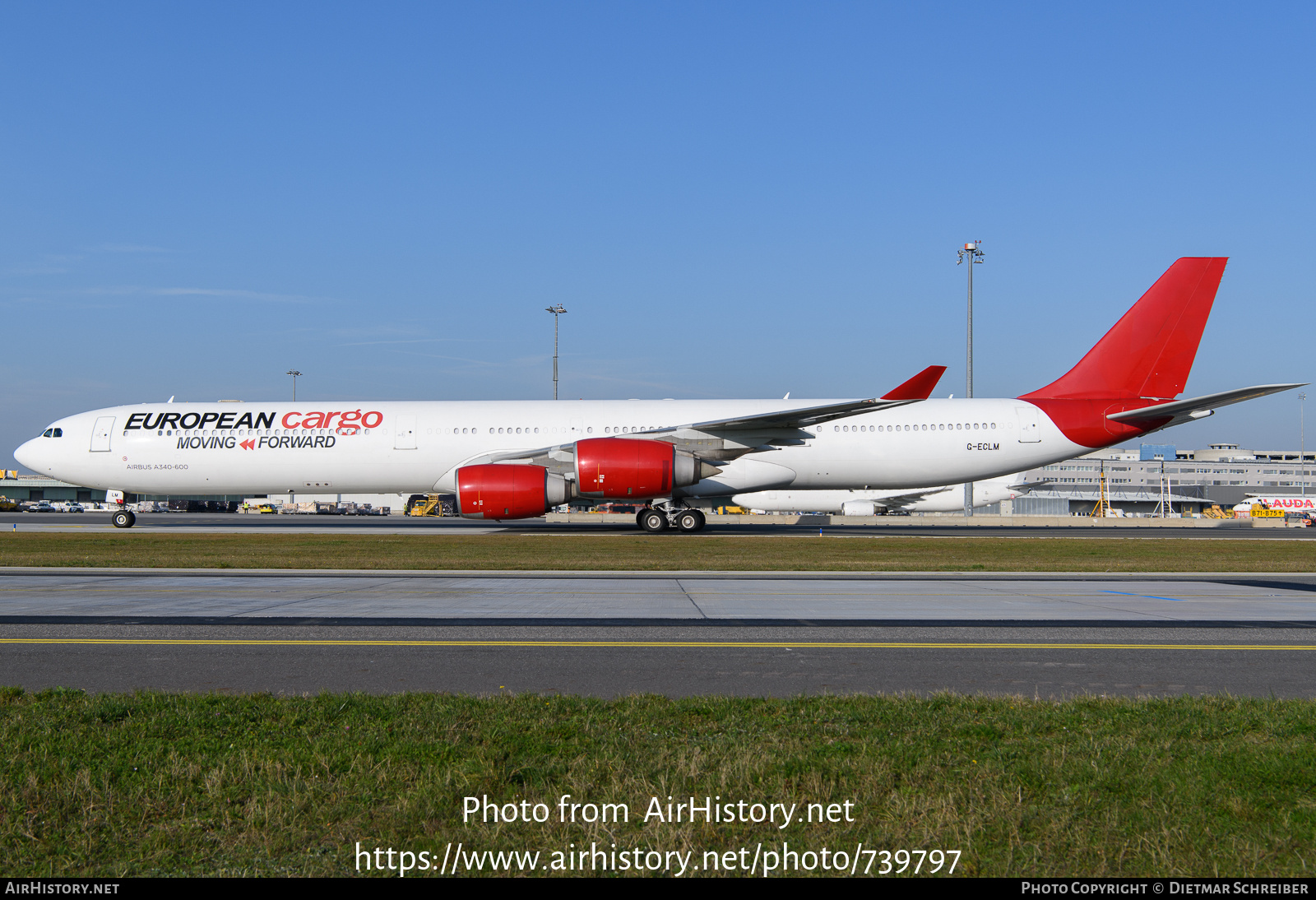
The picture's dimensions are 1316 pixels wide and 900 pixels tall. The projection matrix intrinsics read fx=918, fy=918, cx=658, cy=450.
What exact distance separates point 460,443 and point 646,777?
25058 mm

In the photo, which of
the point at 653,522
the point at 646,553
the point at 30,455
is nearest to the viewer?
the point at 646,553

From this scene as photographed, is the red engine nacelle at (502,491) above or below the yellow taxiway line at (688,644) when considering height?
above

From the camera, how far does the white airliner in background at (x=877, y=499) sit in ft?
194

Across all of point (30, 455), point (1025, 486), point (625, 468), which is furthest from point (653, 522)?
point (1025, 486)

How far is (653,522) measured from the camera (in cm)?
2812

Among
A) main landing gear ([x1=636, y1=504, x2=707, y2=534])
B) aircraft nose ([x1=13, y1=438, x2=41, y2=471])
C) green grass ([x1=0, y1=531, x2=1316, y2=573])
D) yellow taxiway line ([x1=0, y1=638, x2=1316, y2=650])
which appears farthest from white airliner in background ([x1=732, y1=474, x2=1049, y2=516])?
yellow taxiway line ([x1=0, y1=638, x2=1316, y2=650])

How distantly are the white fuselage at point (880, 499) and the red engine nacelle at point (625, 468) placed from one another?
103ft

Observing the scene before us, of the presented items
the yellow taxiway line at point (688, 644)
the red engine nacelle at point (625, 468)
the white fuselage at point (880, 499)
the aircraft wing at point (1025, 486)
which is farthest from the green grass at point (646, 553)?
the aircraft wing at point (1025, 486)

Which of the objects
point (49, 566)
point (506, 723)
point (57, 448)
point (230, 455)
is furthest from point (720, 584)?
point (57, 448)

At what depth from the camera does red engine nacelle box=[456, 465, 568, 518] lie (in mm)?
25078

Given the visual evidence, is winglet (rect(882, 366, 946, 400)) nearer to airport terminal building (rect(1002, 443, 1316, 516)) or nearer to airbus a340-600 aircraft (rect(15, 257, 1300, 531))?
→ airbus a340-600 aircraft (rect(15, 257, 1300, 531))

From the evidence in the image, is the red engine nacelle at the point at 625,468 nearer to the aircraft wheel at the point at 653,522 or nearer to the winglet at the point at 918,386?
the aircraft wheel at the point at 653,522

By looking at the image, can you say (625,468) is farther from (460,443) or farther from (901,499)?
(901,499)
